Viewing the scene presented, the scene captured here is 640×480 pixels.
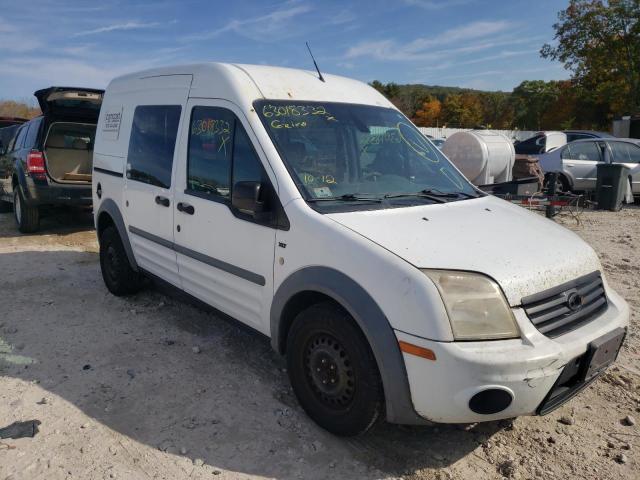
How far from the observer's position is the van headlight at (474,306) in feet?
7.55

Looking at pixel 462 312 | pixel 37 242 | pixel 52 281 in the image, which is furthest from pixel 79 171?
pixel 462 312

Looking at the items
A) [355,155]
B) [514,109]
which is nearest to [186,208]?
[355,155]

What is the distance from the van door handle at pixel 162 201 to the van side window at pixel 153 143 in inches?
3.8

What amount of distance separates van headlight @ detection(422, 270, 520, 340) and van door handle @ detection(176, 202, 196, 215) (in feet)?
6.41

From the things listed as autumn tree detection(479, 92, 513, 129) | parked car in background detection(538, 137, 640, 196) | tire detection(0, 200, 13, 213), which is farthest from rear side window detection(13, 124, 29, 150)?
autumn tree detection(479, 92, 513, 129)

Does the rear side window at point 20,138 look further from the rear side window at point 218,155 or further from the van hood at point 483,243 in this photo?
the van hood at point 483,243

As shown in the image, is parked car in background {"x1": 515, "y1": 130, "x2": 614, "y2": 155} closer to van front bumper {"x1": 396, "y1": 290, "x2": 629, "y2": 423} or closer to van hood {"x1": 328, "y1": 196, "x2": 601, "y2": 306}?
van hood {"x1": 328, "y1": 196, "x2": 601, "y2": 306}

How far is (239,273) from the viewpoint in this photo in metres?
3.28

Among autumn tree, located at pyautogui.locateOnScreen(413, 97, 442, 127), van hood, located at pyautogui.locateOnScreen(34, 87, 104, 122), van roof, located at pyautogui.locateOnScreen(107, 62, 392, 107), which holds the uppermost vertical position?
autumn tree, located at pyautogui.locateOnScreen(413, 97, 442, 127)

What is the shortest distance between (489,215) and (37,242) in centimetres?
726

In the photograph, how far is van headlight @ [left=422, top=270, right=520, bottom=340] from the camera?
230 cm

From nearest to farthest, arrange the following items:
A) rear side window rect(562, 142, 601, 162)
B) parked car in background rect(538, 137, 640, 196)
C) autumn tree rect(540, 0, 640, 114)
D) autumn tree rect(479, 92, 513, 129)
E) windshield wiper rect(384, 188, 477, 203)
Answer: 1. windshield wiper rect(384, 188, 477, 203)
2. parked car in background rect(538, 137, 640, 196)
3. rear side window rect(562, 142, 601, 162)
4. autumn tree rect(540, 0, 640, 114)
5. autumn tree rect(479, 92, 513, 129)

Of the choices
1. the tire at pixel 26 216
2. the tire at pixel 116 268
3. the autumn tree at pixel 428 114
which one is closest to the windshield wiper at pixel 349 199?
the tire at pixel 116 268

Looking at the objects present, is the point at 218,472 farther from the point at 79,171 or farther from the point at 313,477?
the point at 79,171
